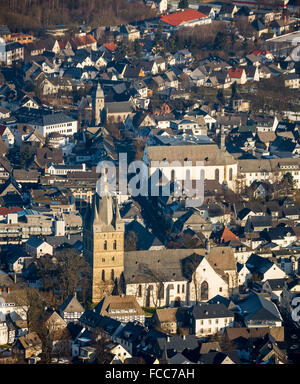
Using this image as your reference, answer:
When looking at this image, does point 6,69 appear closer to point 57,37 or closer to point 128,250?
point 57,37

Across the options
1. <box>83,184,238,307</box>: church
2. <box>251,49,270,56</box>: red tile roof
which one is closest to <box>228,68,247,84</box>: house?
<box>251,49,270,56</box>: red tile roof

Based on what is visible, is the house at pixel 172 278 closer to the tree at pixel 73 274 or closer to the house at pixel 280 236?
the tree at pixel 73 274

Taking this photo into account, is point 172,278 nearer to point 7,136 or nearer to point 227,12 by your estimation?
point 7,136

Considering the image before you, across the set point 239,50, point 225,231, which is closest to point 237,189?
point 225,231

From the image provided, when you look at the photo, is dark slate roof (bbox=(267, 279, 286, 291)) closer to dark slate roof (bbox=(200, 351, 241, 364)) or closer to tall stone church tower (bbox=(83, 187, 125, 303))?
tall stone church tower (bbox=(83, 187, 125, 303))
